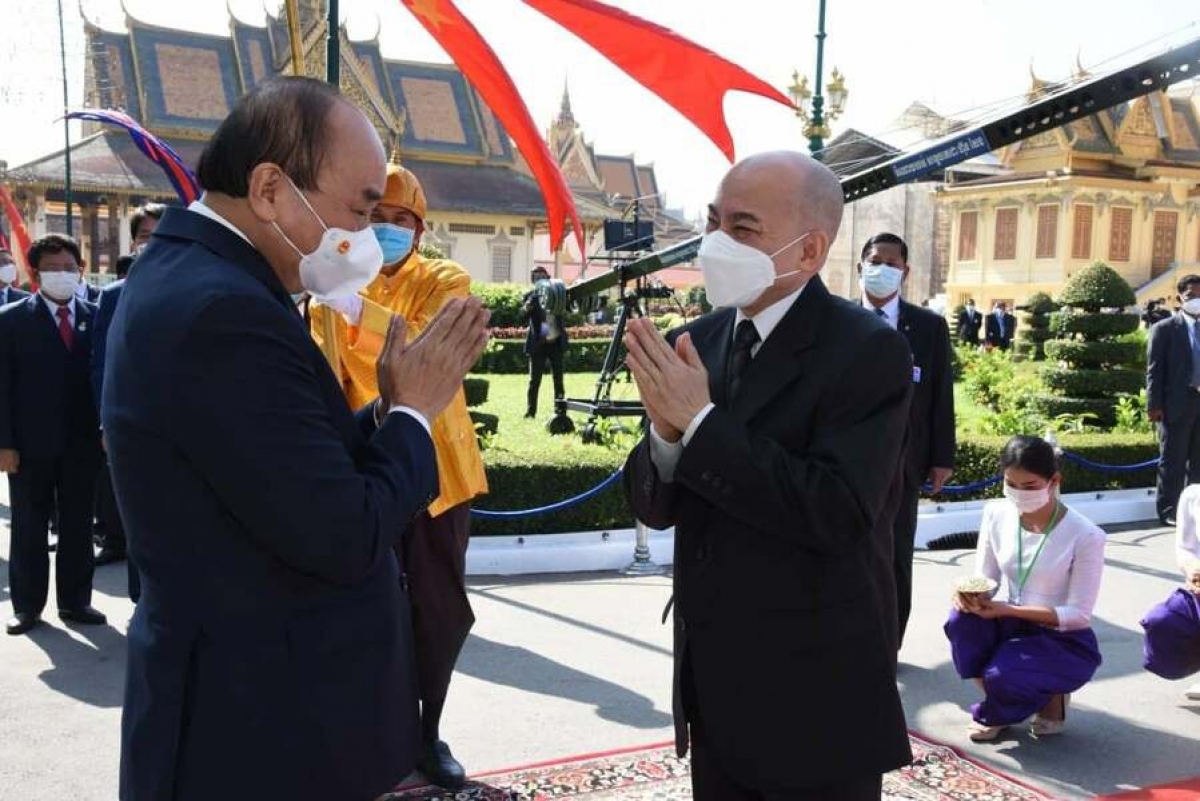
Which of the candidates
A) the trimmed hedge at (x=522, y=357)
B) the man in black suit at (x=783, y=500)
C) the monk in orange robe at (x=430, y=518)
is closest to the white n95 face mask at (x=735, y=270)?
the man in black suit at (x=783, y=500)

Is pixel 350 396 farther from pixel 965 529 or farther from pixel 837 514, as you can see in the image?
pixel 965 529

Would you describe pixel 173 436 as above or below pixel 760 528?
above

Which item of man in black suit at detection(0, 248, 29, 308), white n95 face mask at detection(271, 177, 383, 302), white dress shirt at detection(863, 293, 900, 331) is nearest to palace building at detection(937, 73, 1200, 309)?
man in black suit at detection(0, 248, 29, 308)

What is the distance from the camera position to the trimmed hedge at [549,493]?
22.9 ft

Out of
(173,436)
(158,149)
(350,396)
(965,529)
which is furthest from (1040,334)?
(173,436)

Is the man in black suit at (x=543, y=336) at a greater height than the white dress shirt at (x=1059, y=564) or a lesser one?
greater

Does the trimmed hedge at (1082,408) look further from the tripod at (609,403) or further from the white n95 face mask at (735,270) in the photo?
the white n95 face mask at (735,270)

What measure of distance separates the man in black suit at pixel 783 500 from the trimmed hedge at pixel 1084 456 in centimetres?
693

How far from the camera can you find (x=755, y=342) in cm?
216

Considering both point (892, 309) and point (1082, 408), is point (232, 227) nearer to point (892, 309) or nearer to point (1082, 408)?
point (892, 309)

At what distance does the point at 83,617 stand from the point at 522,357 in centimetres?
1755

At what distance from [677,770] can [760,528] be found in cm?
196

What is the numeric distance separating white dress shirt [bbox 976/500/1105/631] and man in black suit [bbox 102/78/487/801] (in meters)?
2.96

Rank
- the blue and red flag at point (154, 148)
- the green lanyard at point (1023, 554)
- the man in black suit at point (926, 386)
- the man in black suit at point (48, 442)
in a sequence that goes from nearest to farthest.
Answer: the green lanyard at point (1023, 554) < the man in black suit at point (926, 386) < the man in black suit at point (48, 442) < the blue and red flag at point (154, 148)
